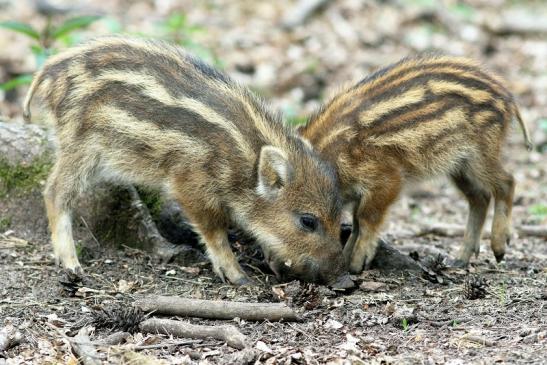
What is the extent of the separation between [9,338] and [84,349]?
489 millimetres

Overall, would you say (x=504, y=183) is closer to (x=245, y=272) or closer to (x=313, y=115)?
(x=313, y=115)

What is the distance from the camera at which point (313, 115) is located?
7125 mm

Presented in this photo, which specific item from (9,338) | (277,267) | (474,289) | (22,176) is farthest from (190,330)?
(22,176)

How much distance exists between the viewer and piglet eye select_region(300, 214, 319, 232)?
6355mm

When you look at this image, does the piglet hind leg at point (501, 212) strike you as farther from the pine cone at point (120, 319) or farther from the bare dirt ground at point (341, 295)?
the pine cone at point (120, 319)

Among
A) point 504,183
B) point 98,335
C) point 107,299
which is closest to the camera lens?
point 98,335

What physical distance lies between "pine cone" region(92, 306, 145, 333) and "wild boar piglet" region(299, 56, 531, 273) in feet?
6.99

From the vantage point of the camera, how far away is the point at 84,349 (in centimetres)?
477

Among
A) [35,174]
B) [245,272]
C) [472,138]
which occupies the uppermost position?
[472,138]

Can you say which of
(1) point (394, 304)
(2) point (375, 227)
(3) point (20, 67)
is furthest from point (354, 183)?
(3) point (20, 67)

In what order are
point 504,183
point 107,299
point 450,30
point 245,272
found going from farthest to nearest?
point 450,30
point 504,183
point 245,272
point 107,299

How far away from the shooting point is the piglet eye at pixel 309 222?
6.36m

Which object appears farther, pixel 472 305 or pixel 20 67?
pixel 20 67

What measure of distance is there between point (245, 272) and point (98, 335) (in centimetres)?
174
